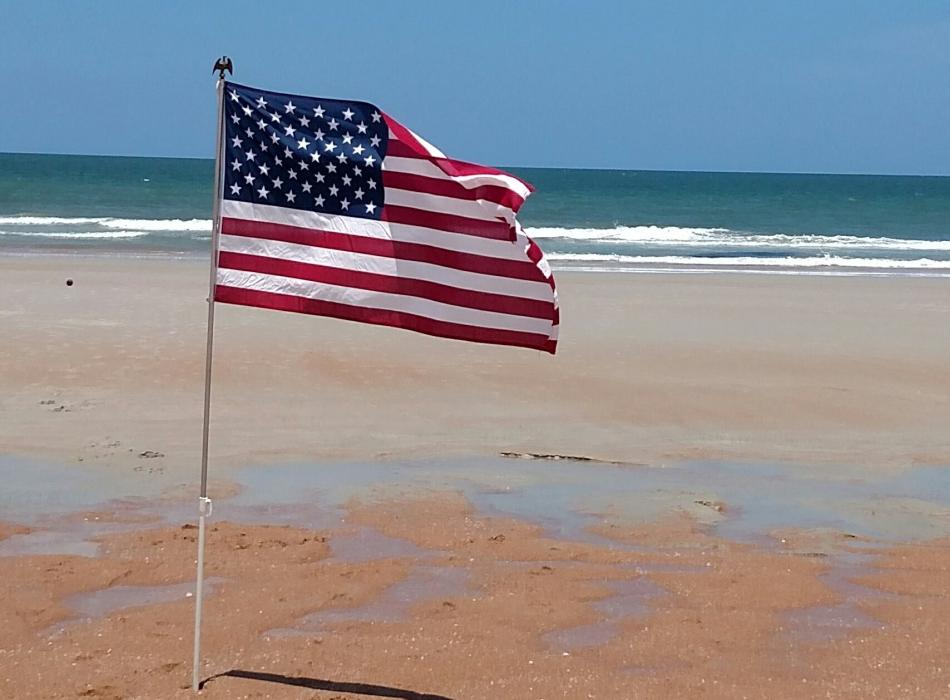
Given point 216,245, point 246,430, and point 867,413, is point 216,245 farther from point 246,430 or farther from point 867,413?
point 867,413

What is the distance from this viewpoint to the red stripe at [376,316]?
5461 millimetres

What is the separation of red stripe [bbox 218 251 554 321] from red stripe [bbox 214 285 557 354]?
97 millimetres

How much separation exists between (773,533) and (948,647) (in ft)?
7.17

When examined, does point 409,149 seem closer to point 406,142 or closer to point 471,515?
point 406,142

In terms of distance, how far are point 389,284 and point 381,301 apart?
9cm

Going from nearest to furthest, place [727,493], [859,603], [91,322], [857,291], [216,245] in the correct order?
[216,245], [859,603], [727,493], [91,322], [857,291]

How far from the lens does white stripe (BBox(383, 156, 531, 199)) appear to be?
221 inches

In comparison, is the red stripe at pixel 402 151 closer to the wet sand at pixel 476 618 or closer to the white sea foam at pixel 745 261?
the wet sand at pixel 476 618

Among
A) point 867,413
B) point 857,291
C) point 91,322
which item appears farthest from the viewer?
point 857,291

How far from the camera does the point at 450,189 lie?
5691 millimetres

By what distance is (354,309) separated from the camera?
562 cm

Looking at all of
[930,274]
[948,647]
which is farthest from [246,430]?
[930,274]

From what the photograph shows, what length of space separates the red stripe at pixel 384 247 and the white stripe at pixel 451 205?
178 mm

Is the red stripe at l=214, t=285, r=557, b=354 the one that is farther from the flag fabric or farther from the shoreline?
the shoreline
